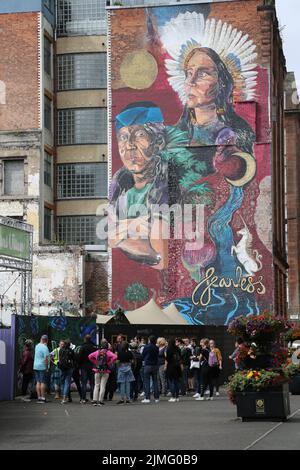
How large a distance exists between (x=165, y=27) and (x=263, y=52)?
5.64 metres

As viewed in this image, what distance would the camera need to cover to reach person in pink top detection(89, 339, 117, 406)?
28.3 meters

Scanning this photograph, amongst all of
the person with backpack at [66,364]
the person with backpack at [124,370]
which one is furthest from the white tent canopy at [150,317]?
the person with backpack at [124,370]

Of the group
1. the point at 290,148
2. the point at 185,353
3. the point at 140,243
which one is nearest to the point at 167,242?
the point at 140,243

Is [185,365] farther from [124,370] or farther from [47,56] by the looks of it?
[47,56]

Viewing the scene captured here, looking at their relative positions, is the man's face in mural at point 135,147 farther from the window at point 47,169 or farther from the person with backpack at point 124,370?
the person with backpack at point 124,370

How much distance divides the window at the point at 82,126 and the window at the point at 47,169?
5.61 ft

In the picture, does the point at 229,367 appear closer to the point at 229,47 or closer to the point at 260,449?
the point at 229,47

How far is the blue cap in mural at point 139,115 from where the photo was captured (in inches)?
2229

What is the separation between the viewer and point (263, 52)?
184 feet

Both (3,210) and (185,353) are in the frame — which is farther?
(3,210)

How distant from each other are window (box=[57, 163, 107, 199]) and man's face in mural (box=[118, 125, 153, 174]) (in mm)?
5111

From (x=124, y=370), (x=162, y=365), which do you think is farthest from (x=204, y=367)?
(x=162, y=365)

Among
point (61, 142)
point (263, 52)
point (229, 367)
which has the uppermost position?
point (263, 52)

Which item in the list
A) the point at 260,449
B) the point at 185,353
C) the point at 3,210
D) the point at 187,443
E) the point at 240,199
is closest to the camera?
the point at 260,449
